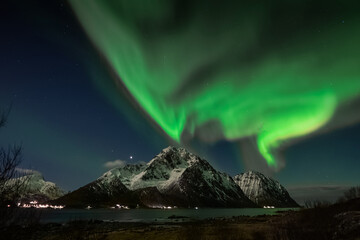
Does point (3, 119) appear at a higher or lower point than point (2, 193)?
higher

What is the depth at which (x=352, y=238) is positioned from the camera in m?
22.3

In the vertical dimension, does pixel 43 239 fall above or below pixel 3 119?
below

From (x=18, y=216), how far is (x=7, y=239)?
3.07 ft

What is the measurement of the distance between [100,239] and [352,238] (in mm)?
36783

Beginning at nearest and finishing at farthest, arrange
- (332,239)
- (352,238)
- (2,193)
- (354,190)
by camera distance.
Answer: (2,193) → (352,238) → (332,239) → (354,190)

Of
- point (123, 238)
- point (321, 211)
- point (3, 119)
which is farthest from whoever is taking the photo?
point (321, 211)

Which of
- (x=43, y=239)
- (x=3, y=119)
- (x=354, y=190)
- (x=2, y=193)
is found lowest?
(x=43, y=239)

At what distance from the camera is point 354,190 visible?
8869 cm

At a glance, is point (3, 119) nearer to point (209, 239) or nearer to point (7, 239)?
point (7, 239)

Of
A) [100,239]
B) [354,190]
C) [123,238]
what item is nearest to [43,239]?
[100,239]

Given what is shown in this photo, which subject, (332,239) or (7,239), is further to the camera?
(332,239)

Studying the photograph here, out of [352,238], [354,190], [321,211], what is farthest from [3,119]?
[354,190]

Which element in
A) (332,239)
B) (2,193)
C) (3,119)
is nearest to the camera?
(2,193)

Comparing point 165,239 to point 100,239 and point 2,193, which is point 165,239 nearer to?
point 100,239
